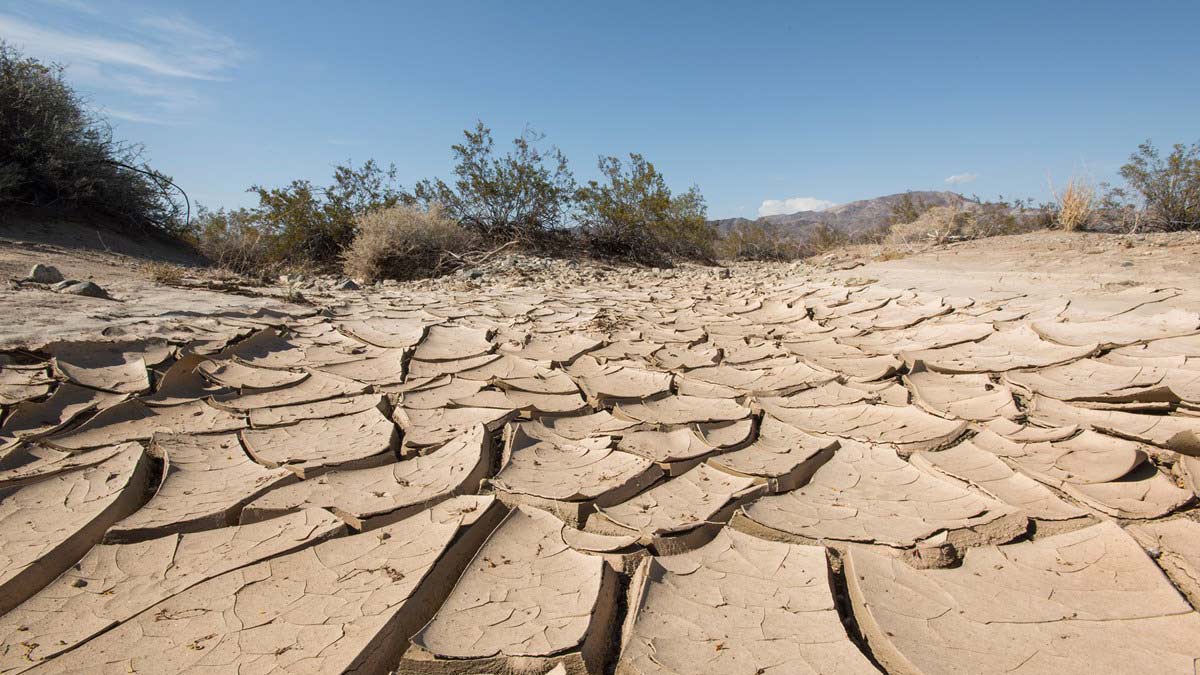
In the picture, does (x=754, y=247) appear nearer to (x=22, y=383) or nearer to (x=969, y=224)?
(x=969, y=224)

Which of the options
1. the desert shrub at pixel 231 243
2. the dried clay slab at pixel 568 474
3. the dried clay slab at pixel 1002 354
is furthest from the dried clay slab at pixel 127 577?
the desert shrub at pixel 231 243

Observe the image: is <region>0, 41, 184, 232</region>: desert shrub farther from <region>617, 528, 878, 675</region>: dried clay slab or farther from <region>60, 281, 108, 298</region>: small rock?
<region>617, 528, 878, 675</region>: dried clay slab

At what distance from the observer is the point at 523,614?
38.5 inches

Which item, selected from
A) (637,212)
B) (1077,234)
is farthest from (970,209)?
(637,212)

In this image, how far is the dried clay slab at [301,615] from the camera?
88cm

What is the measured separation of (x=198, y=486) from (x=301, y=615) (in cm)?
69

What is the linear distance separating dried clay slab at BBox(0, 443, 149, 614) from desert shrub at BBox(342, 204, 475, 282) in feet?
20.5

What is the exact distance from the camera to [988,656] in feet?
2.84

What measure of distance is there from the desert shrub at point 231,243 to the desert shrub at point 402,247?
40.2 inches

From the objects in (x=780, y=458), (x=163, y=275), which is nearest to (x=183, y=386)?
(x=780, y=458)

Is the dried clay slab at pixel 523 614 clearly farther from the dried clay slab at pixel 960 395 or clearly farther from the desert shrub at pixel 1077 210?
the desert shrub at pixel 1077 210

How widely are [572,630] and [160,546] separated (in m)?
0.88

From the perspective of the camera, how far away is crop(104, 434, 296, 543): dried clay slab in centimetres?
127

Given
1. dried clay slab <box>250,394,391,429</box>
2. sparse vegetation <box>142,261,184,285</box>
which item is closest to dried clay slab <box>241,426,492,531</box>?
dried clay slab <box>250,394,391,429</box>
